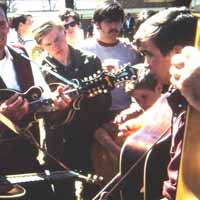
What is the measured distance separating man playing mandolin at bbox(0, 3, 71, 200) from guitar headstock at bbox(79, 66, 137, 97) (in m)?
0.14

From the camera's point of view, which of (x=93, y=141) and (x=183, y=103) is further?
(x=93, y=141)

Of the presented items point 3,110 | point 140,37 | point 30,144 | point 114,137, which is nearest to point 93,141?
point 114,137

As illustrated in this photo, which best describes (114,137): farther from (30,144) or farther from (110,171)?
(30,144)

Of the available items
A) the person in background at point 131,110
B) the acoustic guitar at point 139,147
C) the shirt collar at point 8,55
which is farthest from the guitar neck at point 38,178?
the shirt collar at point 8,55

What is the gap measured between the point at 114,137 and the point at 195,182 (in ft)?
7.66

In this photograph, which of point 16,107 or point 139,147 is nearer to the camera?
point 139,147

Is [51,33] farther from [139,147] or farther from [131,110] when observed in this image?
[139,147]

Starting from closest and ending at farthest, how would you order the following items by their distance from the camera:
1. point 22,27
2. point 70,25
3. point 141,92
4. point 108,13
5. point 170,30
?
point 170,30 < point 141,92 < point 108,13 < point 70,25 < point 22,27

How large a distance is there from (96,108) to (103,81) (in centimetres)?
37

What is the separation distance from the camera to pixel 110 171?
358 centimetres

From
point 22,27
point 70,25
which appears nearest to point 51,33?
point 70,25

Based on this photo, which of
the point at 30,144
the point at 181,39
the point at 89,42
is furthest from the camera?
the point at 89,42

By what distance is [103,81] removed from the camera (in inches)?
123

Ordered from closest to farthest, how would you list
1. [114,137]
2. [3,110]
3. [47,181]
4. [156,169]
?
[156,169]
[47,181]
[3,110]
[114,137]
